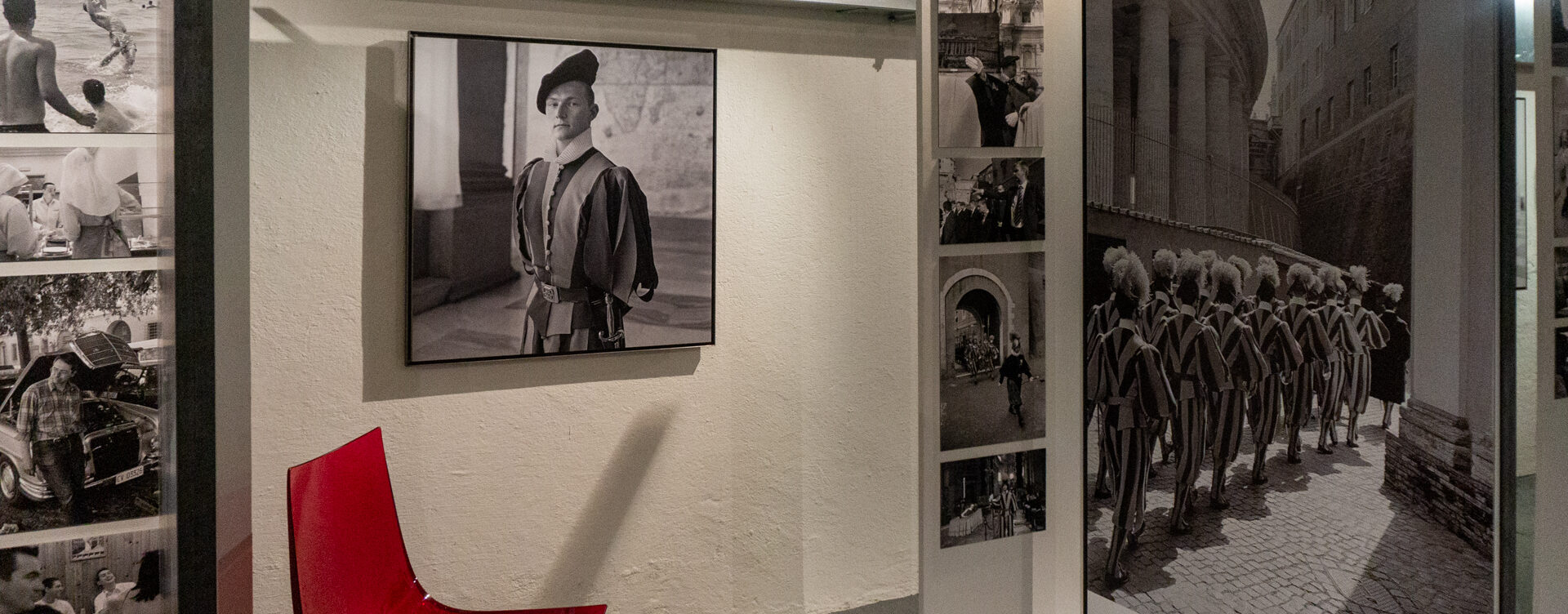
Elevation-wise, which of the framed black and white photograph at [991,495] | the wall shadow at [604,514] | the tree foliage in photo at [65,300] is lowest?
the wall shadow at [604,514]

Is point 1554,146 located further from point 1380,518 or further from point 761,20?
point 761,20

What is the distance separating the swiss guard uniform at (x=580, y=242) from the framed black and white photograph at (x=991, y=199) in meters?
1.10

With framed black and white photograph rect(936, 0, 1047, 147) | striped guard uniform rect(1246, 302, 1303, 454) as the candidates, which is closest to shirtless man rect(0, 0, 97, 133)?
framed black and white photograph rect(936, 0, 1047, 147)

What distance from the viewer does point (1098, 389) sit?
1675 mm

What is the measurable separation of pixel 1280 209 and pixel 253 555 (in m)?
2.61

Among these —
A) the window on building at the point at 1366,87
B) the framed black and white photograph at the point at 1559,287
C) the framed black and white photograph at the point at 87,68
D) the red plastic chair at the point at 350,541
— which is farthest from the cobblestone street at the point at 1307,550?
the framed black and white photograph at the point at 87,68

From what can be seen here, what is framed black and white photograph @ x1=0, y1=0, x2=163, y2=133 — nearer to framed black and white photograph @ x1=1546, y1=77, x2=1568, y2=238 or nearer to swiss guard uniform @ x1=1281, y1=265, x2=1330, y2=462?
swiss guard uniform @ x1=1281, y1=265, x2=1330, y2=462

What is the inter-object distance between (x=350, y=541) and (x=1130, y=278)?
6.06 ft

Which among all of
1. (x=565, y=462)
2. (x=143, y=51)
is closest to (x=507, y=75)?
(x=143, y=51)

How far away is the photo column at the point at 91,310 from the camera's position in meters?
1.53

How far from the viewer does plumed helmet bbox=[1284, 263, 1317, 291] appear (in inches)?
54.1

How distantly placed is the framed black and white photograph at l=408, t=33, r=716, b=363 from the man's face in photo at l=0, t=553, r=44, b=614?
0.92 metres

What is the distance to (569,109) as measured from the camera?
7.93 feet

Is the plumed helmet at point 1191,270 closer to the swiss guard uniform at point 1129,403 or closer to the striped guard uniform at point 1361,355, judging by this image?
the swiss guard uniform at point 1129,403
